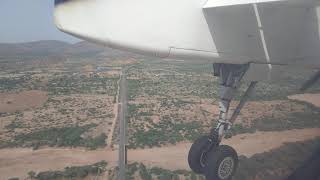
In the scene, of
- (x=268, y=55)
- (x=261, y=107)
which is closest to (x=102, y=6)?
(x=268, y=55)

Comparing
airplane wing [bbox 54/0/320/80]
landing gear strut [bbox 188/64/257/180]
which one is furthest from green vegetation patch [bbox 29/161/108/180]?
airplane wing [bbox 54/0/320/80]

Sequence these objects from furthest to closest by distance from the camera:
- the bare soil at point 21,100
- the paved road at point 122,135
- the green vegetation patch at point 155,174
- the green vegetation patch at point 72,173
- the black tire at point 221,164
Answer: the bare soil at point 21,100 < the paved road at point 122,135 < the green vegetation patch at point 72,173 < the green vegetation patch at point 155,174 < the black tire at point 221,164

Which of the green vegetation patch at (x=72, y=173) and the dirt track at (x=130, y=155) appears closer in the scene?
the green vegetation patch at (x=72, y=173)

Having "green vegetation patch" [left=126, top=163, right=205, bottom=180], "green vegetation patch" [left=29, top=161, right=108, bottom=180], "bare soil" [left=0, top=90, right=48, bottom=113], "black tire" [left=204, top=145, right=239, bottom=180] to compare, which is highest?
"black tire" [left=204, top=145, right=239, bottom=180]

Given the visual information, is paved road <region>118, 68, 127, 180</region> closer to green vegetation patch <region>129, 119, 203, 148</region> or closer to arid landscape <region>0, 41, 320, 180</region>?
arid landscape <region>0, 41, 320, 180</region>

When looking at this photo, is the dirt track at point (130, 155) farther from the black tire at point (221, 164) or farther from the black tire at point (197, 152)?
the black tire at point (221, 164)

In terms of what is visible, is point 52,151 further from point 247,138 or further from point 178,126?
point 247,138

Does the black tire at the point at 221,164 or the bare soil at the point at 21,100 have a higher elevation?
the black tire at the point at 221,164

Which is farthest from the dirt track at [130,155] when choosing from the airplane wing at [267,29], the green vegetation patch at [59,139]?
the airplane wing at [267,29]
